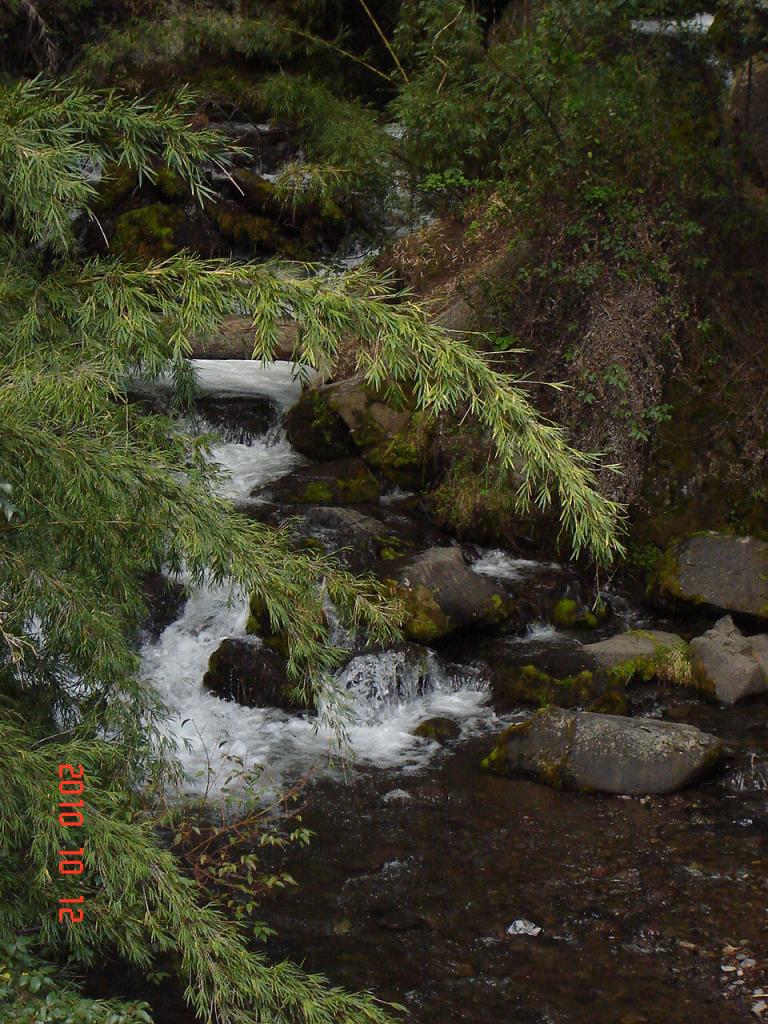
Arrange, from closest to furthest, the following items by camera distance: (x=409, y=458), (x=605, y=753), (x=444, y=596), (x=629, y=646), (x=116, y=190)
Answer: (x=605, y=753)
(x=629, y=646)
(x=444, y=596)
(x=409, y=458)
(x=116, y=190)

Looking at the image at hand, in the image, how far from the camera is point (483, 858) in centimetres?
683

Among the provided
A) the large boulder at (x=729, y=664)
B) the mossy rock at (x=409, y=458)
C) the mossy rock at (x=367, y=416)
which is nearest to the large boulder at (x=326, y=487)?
the mossy rock at (x=409, y=458)

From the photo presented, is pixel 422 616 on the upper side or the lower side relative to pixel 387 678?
upper

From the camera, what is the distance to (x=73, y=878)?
421 cm

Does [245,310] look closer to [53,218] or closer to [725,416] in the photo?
[53,218]

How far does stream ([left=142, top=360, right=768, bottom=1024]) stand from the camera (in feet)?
18.5

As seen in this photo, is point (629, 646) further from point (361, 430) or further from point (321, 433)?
point (321, 433)

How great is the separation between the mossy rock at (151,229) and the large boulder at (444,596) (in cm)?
711

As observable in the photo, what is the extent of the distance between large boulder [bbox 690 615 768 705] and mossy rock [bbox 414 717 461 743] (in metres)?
2.13

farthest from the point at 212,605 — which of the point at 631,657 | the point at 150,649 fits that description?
the point at 631,657

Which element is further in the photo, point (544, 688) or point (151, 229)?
point (151, 229)

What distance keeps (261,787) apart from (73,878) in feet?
11.2

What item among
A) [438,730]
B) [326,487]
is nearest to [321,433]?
[326,487]

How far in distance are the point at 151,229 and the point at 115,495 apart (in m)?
11.6
